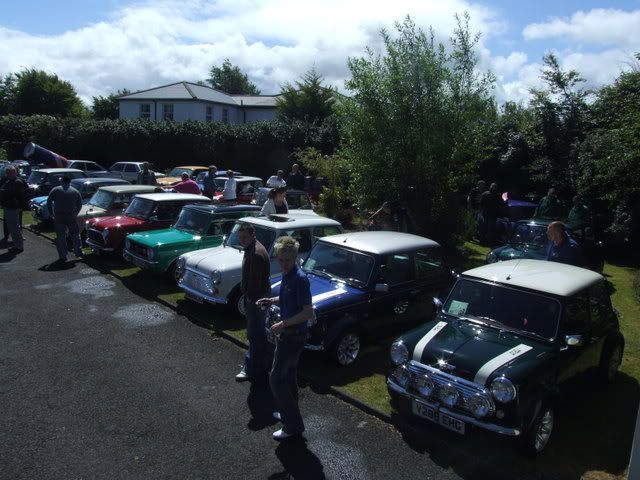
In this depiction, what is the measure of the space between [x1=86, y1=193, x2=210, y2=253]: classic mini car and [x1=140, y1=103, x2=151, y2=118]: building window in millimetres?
34717

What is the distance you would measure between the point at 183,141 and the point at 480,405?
31.5 meters

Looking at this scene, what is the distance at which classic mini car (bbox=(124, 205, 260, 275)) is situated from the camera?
10.5 m

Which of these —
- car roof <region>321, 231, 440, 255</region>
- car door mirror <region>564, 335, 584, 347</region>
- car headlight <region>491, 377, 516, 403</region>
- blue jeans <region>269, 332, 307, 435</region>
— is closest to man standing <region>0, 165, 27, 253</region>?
car roof <region>321, 231, 440, 255</region>

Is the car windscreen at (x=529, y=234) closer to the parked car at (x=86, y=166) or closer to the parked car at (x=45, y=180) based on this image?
the parked car at (x=45, y=180)

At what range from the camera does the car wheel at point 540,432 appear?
16.4 ft

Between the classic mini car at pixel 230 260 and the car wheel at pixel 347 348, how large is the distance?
2385mm

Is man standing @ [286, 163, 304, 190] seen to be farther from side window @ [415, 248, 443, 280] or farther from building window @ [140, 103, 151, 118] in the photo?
building window @ [140, 103, 151, 118]

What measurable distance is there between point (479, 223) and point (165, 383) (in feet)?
38.8

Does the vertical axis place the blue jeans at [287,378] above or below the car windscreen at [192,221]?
below

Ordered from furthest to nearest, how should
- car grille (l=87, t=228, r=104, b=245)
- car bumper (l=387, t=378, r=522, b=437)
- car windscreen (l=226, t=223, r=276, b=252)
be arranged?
1. car grille (l=87, t=228, r=104, b=245)
2. car windscreen (l=226, t=223, r=276, b=252)
3. car bumper (l=387, t=378, r=522, b=437)

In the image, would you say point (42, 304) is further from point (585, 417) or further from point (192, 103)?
point (192, 103)

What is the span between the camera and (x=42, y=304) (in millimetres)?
9594

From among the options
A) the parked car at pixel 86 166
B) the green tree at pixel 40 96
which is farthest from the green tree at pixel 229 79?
the parked car at pixel 86 166

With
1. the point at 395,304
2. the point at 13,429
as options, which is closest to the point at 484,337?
the point at 395,304
